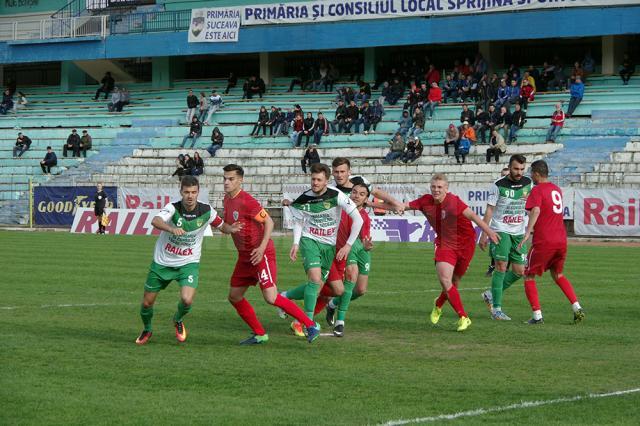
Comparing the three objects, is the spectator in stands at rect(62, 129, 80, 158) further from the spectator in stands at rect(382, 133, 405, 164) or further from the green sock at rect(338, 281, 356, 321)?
the green sock at rect(338, 281, 356, 321)

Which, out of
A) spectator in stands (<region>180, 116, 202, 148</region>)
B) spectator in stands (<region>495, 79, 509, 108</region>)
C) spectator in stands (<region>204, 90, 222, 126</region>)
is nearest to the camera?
spectator in stands (<region>495, 79, 509, 108</region>)

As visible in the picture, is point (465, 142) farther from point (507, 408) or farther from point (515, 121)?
point (507, 408)

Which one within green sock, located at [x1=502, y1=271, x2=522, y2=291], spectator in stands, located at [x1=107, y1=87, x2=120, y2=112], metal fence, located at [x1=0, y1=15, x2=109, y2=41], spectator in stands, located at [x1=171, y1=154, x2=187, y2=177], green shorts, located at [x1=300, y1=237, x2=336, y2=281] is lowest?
green sock, located at [x1=502, y1=271, x2=522, y2=291]

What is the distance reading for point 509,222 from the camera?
50.4 feet

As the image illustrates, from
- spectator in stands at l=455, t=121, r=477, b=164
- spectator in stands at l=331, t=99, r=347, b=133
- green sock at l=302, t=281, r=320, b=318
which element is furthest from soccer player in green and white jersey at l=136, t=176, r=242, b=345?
spectator in stands at l=331, t=99, r=347, b=133

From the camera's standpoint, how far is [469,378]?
9.83 metres

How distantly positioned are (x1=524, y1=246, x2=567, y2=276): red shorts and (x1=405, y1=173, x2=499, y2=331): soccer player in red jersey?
2.53 ft

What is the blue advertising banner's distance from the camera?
43.2 metres

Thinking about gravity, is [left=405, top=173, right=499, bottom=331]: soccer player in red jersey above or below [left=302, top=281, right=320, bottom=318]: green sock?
above

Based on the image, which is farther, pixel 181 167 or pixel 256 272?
pixel 181 167

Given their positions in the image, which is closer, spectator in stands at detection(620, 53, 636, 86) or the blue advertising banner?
the blue advertising banner

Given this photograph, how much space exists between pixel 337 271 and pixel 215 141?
3425cm

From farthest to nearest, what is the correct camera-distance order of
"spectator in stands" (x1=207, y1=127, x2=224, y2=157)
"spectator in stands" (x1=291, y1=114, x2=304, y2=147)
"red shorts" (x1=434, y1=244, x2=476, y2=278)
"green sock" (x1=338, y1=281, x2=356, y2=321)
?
"spectator in stands" (x1=207, y1=127, x2=224, y2=157)
"spectator in stands" (x1=291, y1=114, x2=304, y2=147)
"red shorts" (x1=434, y1=244, x2=476, y2=278)
"green sock" (x1=338, y1=281, x2=356, y2=321)

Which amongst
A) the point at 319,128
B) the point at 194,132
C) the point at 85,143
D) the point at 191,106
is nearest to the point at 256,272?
the point at 319,128
